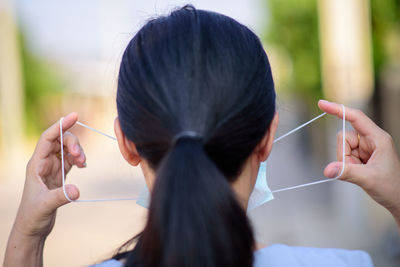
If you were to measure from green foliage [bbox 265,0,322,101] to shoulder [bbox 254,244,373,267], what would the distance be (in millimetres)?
9950

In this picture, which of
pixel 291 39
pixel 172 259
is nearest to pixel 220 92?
pixel 172 259

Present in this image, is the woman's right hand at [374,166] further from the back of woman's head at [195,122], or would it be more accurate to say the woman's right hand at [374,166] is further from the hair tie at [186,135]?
the hair tie at [186,135]

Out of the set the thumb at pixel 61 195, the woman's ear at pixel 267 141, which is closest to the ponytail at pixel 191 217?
the woman's ear at pixel 267 141

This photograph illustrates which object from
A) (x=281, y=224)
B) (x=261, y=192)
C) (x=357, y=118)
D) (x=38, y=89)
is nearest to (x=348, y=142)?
(x=357, y=118)

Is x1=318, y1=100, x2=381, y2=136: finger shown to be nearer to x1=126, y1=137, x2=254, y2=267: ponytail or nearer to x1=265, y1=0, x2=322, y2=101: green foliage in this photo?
x1=126, y1=137, x2=254, y2=267: ponytail

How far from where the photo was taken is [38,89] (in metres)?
19.7

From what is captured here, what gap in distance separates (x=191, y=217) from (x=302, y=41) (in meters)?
12.4

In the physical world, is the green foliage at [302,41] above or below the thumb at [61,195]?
below

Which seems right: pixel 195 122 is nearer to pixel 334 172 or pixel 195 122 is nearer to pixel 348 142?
pixel 334 172

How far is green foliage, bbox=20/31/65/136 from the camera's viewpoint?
62.0 feet

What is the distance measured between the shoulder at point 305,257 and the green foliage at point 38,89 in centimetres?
1835

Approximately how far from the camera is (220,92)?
40.0 inches

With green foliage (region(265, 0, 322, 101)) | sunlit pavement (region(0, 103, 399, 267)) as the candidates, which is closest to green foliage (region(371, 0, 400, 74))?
sunlit pavement (region(0, 103, 399, 267))

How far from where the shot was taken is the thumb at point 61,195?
126 centimetres
